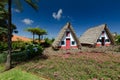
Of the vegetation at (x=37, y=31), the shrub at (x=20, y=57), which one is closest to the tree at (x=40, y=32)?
the vegetation at (x=37, y=31)

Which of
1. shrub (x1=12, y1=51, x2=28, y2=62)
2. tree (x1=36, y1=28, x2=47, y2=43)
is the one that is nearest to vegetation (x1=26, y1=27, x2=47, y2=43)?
tree (x1=36, y1=28, x2=47, y2=43)

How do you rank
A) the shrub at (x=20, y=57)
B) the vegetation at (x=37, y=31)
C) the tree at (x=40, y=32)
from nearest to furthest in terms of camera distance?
1. the shrub at (x=20, y=57)
2. the vegetation at (x=37, y=31)
3. the tree at (x=40, y=32)

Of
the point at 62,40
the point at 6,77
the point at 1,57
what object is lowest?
the point at 6,77

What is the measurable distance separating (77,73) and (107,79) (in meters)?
2.16

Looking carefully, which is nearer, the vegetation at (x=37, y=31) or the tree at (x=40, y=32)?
the vegetation at (x=37, y=31)

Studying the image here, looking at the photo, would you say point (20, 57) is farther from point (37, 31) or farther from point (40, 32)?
point (40, 32)

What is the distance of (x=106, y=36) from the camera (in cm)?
3016

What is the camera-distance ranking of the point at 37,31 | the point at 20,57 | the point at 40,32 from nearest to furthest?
the point at 20,57 < the point at 37,31 < the point at 40,32

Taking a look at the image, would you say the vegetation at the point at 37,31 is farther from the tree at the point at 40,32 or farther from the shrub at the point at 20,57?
the shrub at the point at 20,57

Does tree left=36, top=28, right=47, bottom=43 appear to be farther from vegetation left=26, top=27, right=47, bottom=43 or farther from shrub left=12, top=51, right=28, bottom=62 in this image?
shrub left=12, top=51, right=28, bottom=62

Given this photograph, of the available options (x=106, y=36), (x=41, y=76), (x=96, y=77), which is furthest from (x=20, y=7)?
(x=106, y=36)

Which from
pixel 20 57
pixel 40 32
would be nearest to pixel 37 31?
pixel 40 32

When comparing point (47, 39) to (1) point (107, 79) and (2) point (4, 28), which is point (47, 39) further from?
(1) point (107, 79)

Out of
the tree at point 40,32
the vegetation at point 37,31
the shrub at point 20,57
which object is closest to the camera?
the shrub at point 20,57
